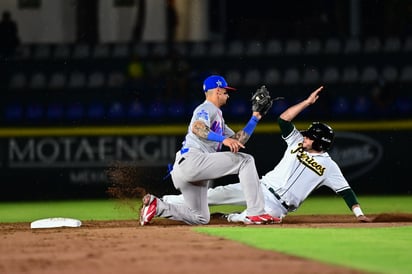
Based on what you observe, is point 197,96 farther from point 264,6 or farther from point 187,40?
point 264,6

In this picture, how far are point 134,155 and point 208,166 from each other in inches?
253

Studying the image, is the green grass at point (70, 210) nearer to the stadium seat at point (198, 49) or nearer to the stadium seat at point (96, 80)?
the stadium seat at point (96, 80)

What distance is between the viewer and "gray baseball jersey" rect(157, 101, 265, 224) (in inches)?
381

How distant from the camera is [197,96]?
16906mm

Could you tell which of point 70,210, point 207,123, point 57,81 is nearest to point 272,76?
point 57,81

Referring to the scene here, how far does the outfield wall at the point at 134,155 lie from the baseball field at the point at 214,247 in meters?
4.53

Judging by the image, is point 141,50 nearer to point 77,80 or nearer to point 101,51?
point 101,51

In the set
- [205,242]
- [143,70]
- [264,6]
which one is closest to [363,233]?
[205,242]

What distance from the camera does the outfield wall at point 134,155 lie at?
16.0 m

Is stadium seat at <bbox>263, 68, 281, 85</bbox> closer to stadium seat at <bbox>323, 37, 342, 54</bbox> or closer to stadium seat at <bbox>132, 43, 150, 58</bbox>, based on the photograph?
stadium seat at <bbox>323, 37, 342, 54</bbox>

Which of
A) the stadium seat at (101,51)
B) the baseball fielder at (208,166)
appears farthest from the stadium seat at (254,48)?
the baseball fielder at (208,166)

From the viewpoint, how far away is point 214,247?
25.1 feet

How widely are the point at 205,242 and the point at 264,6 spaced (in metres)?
12.5

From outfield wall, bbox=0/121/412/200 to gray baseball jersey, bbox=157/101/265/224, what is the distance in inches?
225
